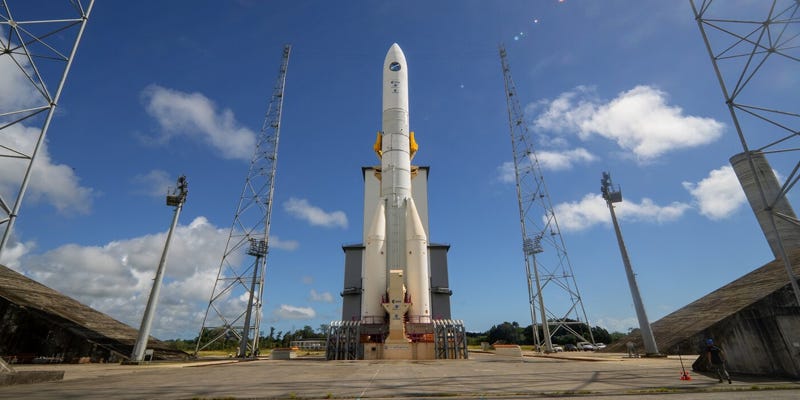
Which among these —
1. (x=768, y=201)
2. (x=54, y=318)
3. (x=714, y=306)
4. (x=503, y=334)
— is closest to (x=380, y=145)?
(x=54, y=318)

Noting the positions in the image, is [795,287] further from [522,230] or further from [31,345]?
[31,345]

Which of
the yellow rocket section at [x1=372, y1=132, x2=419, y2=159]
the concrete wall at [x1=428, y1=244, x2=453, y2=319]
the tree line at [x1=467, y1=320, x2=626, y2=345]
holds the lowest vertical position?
the tree line at [x1=467, y1=320, x2=626, y2=345]

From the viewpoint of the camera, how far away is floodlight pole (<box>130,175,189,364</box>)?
70.6 feet

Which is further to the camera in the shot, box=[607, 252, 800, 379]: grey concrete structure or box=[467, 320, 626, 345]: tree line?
box=[467, 320, 626, 345]: tree line

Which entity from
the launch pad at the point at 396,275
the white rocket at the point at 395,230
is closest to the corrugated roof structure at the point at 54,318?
the launch pad at the point at 396,275

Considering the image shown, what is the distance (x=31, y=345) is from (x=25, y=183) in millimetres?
18130

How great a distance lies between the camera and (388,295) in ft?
85.9

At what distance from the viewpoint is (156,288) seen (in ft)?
75.8

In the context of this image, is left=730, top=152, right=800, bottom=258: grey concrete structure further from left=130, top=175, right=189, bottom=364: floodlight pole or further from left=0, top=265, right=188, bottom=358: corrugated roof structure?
left=0, top=265, right=188, bottom=358: corrugated roof structure

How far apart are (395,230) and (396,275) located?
14.5ft

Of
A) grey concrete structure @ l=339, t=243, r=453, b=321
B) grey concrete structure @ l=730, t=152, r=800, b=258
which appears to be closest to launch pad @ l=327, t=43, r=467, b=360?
grey concrete structure @ l=339, t=243, r=453, b=321

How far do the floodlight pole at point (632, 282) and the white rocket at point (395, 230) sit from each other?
13376mm

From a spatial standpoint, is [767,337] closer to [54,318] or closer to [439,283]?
[54,318]

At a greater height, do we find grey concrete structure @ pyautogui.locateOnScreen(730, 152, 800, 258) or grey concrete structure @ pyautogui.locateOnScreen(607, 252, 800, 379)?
grey concrete structure @ pyautogui.locateOnScreen(730, 152, 800, 258)
